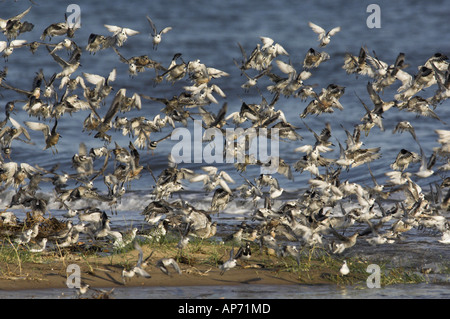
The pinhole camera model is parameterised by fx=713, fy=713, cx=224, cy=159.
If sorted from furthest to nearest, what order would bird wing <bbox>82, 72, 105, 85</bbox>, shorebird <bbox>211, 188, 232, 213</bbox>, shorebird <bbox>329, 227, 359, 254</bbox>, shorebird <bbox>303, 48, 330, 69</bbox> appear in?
shorebird <bbox>303, 48, 330, 69</bbox> < bird wing <bbox>82, 72, 105, 85</bbox> < shorebird <bbox>211, 188, 232, 213</bbox> < shorebird <bbox>329, 227, 359, 254</bbox>

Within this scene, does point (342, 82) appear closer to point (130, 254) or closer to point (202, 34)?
point (202, 34)

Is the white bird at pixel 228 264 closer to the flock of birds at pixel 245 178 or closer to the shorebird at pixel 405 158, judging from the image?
A: the flock of birds at pixel 245 178

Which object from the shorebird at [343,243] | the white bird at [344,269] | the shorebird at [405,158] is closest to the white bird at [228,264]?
the white bird at [344,269]

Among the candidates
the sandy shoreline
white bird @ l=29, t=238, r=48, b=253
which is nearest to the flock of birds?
white bird @ l=29, t=238, r=48, b=253

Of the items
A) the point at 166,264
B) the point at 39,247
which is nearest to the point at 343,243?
the point at 166,264

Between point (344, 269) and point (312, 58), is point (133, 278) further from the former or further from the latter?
point (312, 58)

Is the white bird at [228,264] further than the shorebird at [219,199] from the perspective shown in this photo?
No

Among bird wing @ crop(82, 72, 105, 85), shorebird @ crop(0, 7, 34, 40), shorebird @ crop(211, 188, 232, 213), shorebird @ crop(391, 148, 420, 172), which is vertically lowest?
shorebird @ crop(211, 188, 232, 213)

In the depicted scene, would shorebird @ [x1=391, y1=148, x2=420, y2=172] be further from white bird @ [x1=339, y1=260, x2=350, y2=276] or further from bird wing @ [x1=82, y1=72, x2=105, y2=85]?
bird wing @ [x1=82, y1=72, x2=105, y2=85]

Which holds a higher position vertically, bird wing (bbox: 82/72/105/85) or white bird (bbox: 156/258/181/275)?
bird wing (bbox: 82/72/105/85)

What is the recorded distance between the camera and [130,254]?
407 inches

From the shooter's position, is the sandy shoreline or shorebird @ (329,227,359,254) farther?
shorebird @ (329,227,359,254)

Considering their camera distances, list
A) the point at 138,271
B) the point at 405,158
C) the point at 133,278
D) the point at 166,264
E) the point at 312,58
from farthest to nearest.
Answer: the point at 312,58 < the point at 405,158 < the point at 133,278 < the point at 166,264 < the point at 138,271
